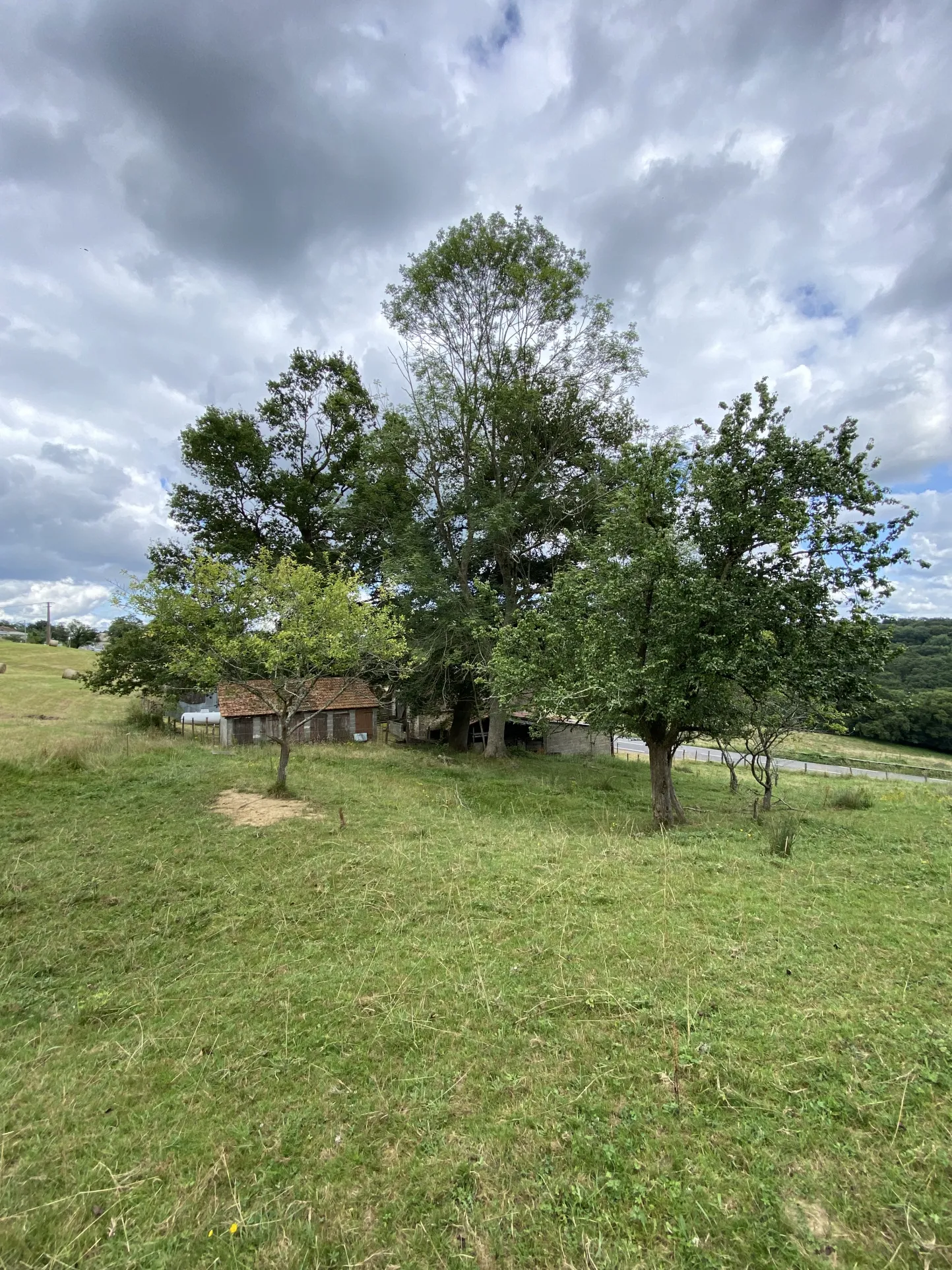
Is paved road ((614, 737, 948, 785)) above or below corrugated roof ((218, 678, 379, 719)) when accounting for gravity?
below

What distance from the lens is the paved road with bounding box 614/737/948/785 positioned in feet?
107

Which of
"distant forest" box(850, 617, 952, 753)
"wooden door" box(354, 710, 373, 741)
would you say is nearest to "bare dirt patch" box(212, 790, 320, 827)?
"wooden door" box(354, 710, 373, 741)

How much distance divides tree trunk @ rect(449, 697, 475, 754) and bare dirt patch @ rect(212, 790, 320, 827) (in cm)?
1340

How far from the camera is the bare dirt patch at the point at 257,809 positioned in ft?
33.1

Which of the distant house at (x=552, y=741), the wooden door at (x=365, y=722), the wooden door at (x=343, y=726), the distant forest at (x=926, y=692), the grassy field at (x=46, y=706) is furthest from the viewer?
the distant forest at (x=926, y=692)

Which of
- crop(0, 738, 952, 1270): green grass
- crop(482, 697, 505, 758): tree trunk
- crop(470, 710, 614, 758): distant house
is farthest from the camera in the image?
crop(470, 710, 614, 758): distant house

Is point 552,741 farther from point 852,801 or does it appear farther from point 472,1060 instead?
point 472,1060

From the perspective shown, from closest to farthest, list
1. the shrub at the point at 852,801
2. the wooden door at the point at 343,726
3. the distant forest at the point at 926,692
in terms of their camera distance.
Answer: the shrub at the point at 852,801 < the wooden door at the point at 343,726 < the distant forest at the point at 926,692

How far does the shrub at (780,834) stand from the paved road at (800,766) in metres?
18.9

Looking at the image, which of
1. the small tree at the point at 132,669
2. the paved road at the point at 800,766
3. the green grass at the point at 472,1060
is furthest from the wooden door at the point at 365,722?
the green grass at the point at 472,1060

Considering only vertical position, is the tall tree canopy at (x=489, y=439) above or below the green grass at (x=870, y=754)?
above

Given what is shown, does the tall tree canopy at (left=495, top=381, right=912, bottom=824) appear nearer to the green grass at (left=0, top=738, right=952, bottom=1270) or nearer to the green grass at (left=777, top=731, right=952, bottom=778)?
the green grass at (left=0, top=738, right=952, bottom=1270)

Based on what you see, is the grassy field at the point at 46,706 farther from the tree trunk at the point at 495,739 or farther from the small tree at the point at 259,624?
the tree trunk at the point at 495,739

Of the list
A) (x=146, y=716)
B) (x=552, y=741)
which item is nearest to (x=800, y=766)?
(x=552, y=741)
